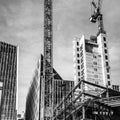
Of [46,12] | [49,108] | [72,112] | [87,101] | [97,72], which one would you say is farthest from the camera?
[97,72]

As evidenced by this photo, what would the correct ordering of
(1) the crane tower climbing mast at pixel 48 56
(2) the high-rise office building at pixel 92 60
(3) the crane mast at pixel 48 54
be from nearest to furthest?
(1) the crane tower climbing mast at pixel 48 56 < (3) the crane mast at pixel 48 54 < (2) the high-rise office building at pixel 92 60

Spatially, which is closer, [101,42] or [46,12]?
[46,12]

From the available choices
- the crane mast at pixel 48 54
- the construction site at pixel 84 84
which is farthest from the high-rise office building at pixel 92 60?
the crane mast at pixel 48 54

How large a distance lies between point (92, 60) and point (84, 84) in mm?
78285

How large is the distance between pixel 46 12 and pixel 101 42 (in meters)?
47.6

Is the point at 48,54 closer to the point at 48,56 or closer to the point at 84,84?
the point at 48,56

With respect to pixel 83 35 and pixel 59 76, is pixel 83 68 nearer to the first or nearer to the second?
pixel 83 35

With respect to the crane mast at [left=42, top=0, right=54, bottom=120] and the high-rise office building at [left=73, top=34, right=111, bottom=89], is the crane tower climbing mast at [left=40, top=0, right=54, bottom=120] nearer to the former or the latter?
the crane mast at [left=42, top=0, right=54, bottom=120]

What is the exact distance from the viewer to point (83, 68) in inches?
5394

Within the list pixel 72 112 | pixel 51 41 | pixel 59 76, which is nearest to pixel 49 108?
pixel 51 41

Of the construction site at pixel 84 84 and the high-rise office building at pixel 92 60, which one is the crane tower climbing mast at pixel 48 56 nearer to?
the construction site at pixel 84 84

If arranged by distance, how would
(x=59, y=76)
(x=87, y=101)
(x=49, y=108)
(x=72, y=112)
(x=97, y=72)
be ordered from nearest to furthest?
1. (x=87, y=101)
2. (x=72, y=112)
3. (x=49, y=108)
4. (x=97, y=72)
5. (x=59, y=76)

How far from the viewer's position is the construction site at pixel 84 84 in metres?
56.0

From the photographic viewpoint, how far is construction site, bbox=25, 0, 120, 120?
56.0 m
